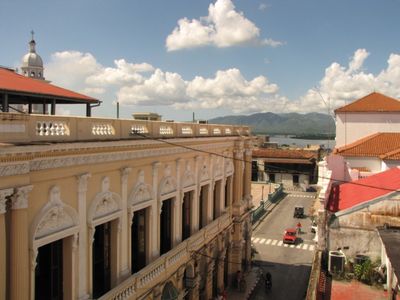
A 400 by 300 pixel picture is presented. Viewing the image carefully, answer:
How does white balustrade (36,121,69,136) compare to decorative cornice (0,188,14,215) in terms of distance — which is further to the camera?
white balustrade (36,121,69,136)

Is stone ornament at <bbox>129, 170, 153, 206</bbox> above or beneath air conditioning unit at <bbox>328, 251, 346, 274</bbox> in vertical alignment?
above

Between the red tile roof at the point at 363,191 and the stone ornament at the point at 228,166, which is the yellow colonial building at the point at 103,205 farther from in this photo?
the red tile roof at the point at 363,191

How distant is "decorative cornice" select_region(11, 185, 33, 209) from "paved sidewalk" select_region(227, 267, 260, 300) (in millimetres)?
18857

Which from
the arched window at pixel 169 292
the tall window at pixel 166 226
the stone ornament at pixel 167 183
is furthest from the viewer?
the tall window at pixel 166 226

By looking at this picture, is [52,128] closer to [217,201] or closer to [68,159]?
[68,159]

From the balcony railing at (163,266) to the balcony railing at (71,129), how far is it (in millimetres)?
4877

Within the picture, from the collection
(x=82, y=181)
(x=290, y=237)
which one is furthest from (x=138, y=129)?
(x=290, y=237)

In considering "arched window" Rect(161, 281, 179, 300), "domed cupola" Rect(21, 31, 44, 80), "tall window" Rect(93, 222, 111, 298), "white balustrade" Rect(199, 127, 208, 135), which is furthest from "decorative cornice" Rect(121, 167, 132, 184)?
"domed cupola" Rect(21, 31, 44, 80)

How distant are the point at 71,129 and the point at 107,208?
3107mm

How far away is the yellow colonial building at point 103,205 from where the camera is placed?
9.69 m

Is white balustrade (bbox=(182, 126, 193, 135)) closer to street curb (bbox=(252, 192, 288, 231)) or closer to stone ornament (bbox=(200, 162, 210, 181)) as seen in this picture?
stone ornament (bbox=(200, 162, 210, 181))

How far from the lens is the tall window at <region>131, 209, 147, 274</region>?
16281 mm

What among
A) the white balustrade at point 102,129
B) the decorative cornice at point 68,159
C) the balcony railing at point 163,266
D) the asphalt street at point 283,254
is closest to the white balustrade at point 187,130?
the decorative cornice at point 68,159

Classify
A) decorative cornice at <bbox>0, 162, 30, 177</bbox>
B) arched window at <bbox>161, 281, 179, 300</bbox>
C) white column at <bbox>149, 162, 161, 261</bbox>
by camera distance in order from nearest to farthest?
1. decorative cornice at <bbox>0, 162, 30, 177</bbox>
2. white column at <bbox>149, 162, 161, 261</bbox>
3. arched window at <bbox>161, 281, 179, 300</bbox>
